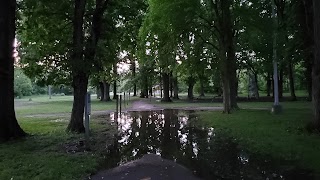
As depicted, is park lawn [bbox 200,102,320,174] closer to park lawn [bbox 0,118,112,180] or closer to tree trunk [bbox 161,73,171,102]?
park lawn [bbox 0,118,112,180]

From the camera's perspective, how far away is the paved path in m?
7.36

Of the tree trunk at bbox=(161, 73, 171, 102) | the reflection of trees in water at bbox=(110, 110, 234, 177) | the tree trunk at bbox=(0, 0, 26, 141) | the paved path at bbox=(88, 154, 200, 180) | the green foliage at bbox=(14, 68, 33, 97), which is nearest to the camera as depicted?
the paved path at bbox=(88, 154, 200, 180)

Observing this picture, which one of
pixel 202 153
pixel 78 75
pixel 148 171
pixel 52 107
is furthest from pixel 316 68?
pixel 52 107

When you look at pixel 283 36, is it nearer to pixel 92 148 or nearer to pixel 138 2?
pixel 138 2

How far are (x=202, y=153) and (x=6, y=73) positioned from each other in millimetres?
7205

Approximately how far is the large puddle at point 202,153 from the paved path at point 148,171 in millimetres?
340

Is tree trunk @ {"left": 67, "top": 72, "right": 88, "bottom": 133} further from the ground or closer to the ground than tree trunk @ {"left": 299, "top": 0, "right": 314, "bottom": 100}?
closer to the ground

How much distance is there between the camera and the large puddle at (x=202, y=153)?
768 centimetres

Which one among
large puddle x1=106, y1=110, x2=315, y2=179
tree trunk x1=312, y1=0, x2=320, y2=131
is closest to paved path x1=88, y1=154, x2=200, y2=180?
large puddle x1=106, y1=110, x2=315, y2=179

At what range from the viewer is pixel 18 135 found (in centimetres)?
1285

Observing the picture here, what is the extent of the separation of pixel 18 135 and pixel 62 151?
319 centimetres

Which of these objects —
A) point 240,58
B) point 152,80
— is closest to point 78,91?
point 240,58

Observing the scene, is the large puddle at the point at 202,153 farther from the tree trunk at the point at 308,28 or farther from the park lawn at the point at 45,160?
the tree trunk at the point at 308,28

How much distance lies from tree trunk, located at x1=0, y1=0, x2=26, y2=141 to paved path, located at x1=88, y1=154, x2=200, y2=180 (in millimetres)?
5659
